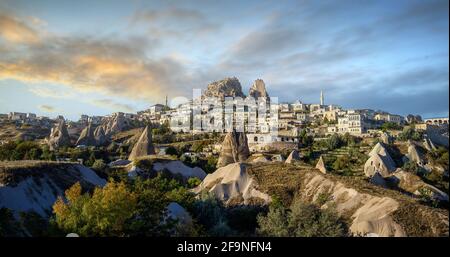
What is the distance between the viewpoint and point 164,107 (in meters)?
150

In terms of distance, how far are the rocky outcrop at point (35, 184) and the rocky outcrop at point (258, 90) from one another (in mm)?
93466

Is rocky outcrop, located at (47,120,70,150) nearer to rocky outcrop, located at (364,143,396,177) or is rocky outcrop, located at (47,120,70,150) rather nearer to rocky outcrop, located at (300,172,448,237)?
rocky outcrop, located at (364,143,396,177)

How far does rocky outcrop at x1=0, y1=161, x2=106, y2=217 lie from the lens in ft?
70.4

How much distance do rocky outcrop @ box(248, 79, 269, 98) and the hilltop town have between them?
27.3m

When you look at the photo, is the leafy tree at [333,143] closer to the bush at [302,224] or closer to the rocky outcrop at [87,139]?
the rocky outcrop at [87,139]

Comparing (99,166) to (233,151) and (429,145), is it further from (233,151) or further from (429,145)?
(429,145)

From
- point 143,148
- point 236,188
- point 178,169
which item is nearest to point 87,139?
point 143,148

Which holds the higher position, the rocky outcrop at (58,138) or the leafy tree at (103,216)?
the rocky outcrop at (58,138)

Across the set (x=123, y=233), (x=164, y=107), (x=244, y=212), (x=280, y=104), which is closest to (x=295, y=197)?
(x=244, y=212)

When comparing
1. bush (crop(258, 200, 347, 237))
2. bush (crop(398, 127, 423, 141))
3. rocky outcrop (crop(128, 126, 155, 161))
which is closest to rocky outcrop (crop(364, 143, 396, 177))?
bush (crop(398, 127, 423, 141))

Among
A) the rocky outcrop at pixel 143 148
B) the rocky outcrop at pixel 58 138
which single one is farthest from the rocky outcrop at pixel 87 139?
the rocky outcrop at pixel 143 148

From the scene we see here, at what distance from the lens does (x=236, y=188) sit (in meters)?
25.6

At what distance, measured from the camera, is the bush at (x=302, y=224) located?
1495cm
